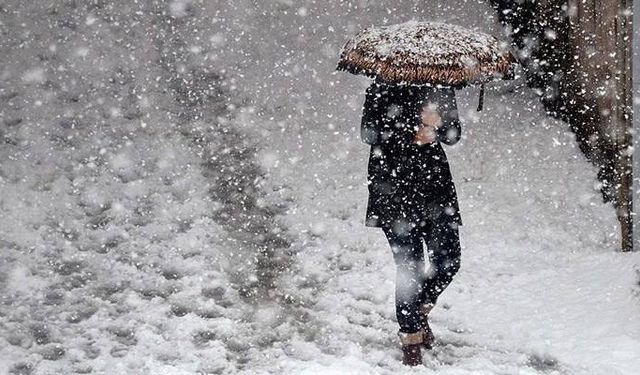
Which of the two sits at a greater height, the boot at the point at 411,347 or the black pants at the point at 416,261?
the black pants at the point at 416,261

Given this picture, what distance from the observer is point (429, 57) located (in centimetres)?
432

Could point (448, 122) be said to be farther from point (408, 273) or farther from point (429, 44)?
point (408, 273)

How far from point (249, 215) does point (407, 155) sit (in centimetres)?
293

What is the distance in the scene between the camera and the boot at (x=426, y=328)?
4.78m

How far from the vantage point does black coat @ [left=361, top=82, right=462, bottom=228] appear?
4461 mm

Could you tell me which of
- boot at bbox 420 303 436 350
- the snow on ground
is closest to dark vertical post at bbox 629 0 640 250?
the snow on ground

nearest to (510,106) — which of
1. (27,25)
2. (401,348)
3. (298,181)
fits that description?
(298,181)

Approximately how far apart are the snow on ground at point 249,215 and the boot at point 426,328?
0.13 metres

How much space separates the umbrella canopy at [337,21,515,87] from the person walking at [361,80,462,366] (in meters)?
0.15

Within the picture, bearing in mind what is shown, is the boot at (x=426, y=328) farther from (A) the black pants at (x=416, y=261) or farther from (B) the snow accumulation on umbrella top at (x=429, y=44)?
(B) the snow accumulation on umbrella top at (x=429, y=44)

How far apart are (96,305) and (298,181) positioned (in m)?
2.76

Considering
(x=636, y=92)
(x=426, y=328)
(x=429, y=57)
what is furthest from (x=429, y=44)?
(x=636, y=92)

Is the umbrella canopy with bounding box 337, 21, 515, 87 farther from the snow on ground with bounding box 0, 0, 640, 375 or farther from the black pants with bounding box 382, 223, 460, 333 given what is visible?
the snow on ground with bounding box 0, 0, 640, 375

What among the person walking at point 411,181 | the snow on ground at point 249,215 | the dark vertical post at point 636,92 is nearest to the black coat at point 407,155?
the person walking at point 411,181
